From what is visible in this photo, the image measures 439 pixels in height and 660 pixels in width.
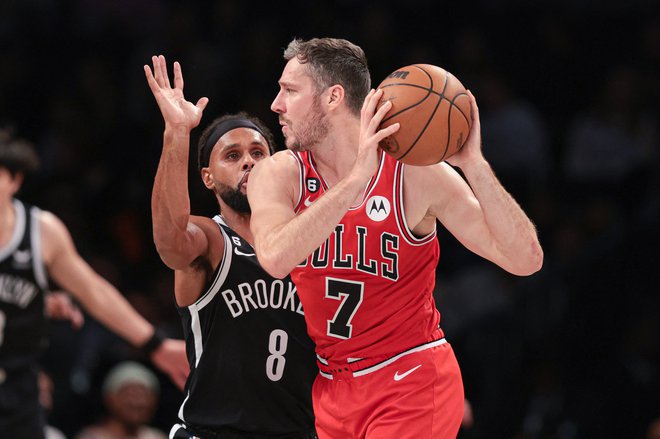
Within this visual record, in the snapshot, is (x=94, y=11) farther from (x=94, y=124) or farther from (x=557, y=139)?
(x=557, y=139)

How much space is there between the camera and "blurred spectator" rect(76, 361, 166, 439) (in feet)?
27.1

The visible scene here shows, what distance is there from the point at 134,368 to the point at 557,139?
15.5 feet

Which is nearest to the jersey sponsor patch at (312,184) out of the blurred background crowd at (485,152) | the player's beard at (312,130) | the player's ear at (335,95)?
the player's beard at (312,130)

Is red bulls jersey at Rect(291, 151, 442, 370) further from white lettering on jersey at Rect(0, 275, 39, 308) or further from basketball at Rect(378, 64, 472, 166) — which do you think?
white lettering on jersey at Rect(0, 275, 39, 308)

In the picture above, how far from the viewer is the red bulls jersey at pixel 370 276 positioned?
4.23m

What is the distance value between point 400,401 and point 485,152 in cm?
607

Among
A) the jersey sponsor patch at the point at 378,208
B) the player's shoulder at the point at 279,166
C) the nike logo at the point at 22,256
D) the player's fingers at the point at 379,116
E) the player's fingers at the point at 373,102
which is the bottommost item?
the nike logo at the point at 22,256

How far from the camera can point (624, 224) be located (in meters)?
9.37

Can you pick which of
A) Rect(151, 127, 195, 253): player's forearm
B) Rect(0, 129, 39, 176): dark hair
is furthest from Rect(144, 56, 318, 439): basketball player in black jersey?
Rect(0, 129, 39, 176): dark hair

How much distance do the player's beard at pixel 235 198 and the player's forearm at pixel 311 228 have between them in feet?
3.52

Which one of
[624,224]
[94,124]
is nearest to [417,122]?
[624,224]

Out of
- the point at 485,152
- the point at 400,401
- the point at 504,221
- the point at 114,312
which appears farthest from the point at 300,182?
the point at 485,152

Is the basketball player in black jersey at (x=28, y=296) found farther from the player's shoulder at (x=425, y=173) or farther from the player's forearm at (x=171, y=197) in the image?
the player's shoulder at (x=425, y=173)

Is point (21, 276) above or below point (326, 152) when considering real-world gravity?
below
